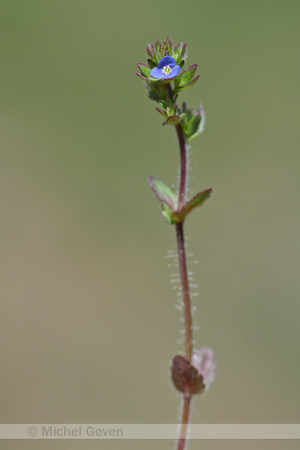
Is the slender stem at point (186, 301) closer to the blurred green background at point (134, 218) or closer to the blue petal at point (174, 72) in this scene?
the blue petal at point (174, 72)

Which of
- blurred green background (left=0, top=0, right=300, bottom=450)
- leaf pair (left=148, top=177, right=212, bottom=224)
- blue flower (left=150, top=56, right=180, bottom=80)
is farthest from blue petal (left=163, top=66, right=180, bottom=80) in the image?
blurred green background (left=0, top=0, right=300, bottom=450)

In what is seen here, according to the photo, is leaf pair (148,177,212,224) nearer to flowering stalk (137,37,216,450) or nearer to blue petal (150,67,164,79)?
flowering stalk (137,37,216,450)

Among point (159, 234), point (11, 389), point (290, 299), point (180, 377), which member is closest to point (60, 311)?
point (11, 389)

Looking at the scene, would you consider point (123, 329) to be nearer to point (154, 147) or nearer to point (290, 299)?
point (290, 299)

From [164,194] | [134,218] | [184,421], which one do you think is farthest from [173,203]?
[134,218]

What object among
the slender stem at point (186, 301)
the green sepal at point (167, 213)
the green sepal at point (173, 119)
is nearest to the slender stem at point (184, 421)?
the slender stem at point (186, 301)

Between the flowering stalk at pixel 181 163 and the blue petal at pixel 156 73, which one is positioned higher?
the blue petal at pixel 156 73

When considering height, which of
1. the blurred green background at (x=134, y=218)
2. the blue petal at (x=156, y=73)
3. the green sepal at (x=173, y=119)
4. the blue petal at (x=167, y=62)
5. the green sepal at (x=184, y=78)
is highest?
the blue petal at (x=167, y=62)
